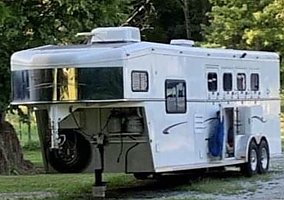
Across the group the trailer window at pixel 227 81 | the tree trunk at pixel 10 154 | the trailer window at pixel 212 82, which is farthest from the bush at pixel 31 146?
the trailer window at pixel 212 82

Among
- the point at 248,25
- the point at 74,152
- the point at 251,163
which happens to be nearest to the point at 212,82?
the point at 251,163

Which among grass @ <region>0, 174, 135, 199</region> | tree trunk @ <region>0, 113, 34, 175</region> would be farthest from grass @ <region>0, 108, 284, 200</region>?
tree trunk @ <region>0, 113, 34, 175</region>

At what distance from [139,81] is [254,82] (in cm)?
533

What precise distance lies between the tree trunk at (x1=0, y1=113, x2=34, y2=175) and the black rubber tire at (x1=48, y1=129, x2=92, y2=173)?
781 cm

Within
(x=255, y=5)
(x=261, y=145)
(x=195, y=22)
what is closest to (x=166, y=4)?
(x=195, y=22)

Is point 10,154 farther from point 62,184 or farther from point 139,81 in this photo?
point 139,81

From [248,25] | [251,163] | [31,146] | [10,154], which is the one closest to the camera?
[251,163]

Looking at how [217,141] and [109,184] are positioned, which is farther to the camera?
[109,184]

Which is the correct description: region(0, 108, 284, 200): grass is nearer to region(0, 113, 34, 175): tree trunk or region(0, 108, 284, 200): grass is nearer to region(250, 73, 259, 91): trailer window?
region(250, 73, 259, 91): trailer window

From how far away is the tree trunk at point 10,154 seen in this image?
925 inches

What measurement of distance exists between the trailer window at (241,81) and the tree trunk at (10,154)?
728 cm

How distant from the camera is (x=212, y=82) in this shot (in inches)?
704

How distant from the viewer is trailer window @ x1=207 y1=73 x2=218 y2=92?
17719 mm

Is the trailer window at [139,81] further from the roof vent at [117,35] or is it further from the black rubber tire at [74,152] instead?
the black rubber tire at [74,152]
